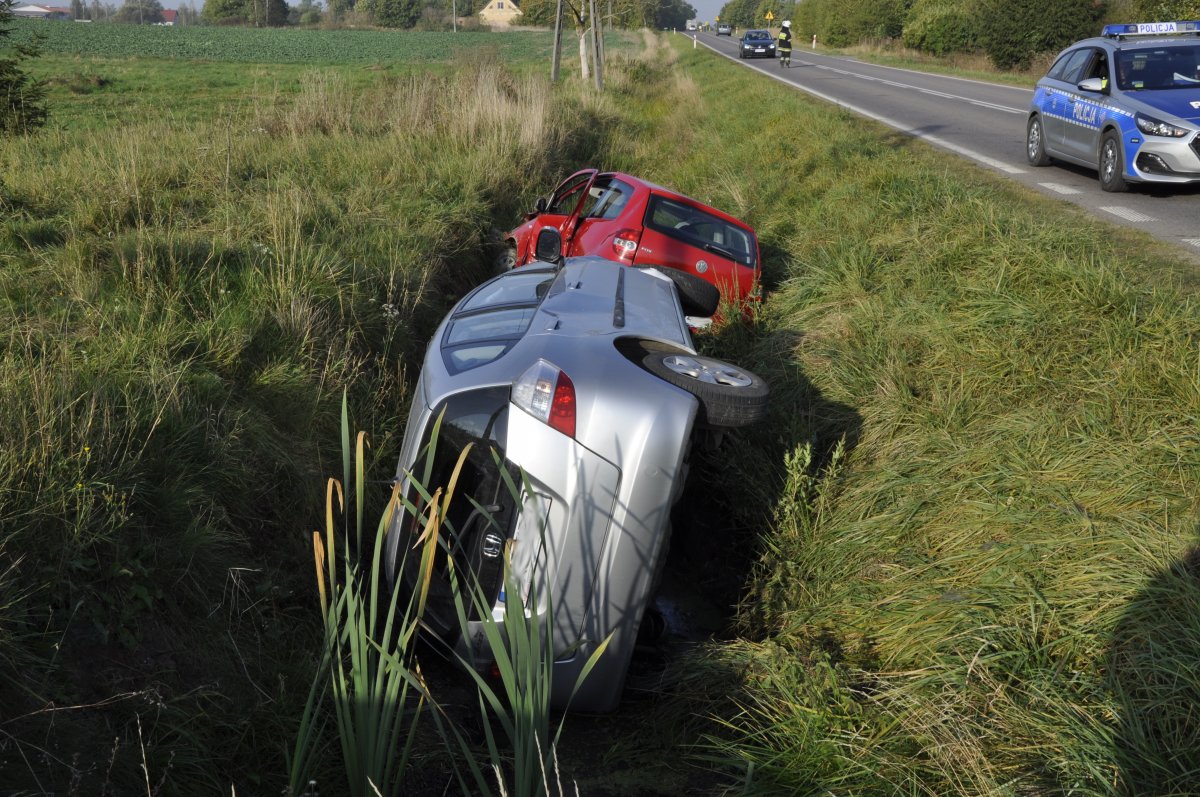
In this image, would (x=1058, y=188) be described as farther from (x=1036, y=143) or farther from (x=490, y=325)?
(x=490, y=325)

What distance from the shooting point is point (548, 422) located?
342cm

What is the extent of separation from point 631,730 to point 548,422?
1413 mm

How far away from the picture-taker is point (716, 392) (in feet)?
12.0

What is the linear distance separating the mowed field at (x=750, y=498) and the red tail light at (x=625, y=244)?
3.16ft

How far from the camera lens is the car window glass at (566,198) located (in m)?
A: 10.3

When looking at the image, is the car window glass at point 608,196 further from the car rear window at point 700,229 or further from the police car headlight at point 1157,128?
the police car headlight at point 1157,128

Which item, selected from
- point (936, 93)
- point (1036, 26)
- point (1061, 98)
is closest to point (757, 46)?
point (1036, 26)

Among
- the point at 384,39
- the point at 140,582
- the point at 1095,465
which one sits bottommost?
the point at 140,582

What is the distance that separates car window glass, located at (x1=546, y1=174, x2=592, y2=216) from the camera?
33.8ft

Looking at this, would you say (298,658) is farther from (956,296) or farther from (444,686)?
(956,296)

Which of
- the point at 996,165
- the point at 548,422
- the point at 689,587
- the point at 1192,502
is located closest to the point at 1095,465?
the point at 1192,502

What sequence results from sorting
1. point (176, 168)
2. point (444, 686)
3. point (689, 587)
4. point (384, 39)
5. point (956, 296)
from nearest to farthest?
point (444, 686) < point (689, 587) < point (956, 296) < point (176, 168) < point (384, 39)

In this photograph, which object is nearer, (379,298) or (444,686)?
(444,686)

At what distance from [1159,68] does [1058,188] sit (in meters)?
1.90
